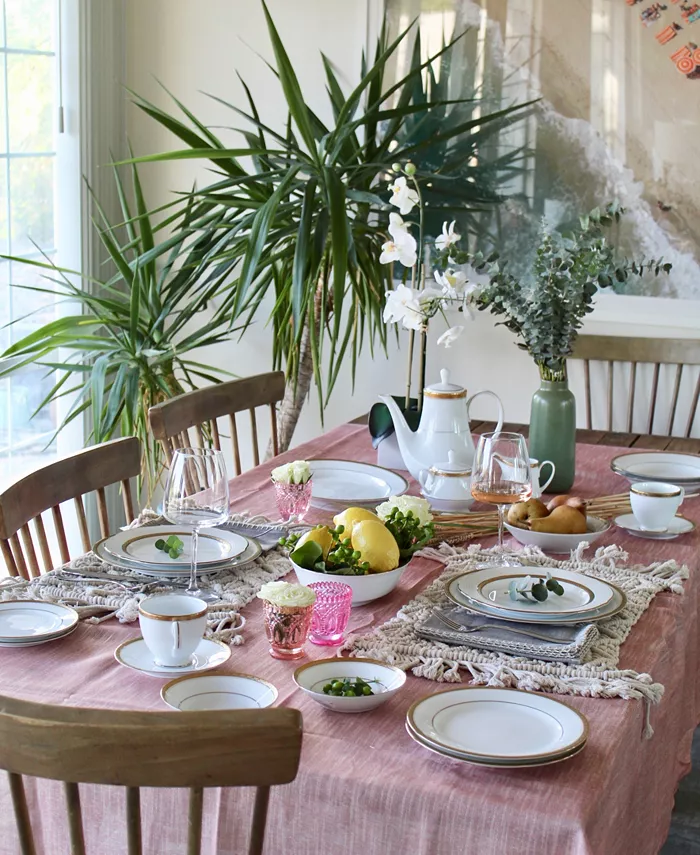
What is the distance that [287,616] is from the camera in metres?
1.36

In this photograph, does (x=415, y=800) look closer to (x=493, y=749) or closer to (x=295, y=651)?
(x=493, y=749)

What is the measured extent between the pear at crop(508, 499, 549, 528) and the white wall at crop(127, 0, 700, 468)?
1703 millimetres

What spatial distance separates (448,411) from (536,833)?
1119mm

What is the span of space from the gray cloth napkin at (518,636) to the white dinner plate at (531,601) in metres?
0.02

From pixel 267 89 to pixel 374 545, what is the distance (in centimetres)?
258

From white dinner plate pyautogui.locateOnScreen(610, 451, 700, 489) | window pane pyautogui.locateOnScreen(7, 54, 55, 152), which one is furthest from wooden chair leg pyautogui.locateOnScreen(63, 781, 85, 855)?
window pane pyautogui.locateOnScreen(7, 54, 55, 152)

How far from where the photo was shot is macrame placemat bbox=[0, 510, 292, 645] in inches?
59.1

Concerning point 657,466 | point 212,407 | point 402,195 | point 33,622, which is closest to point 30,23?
point 212,407

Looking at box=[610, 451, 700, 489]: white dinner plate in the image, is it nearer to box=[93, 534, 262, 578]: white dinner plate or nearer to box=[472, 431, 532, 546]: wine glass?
box=[472, 431, 532, 546]: wine glass

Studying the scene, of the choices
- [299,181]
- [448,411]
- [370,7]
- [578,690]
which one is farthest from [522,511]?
[370,7]

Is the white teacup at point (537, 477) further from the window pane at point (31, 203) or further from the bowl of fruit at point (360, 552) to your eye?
the window pane at point (31, 203)

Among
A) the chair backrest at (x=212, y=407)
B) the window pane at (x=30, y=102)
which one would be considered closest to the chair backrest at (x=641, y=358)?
the chair backrest at (x=212, y=407)

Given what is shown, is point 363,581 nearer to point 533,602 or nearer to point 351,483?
point 533,602

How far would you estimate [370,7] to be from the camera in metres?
3.58
